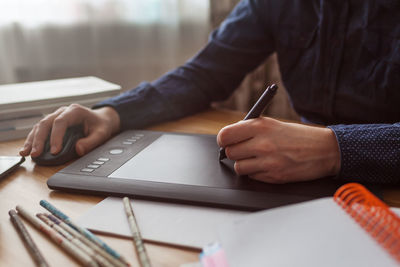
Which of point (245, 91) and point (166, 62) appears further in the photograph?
point (245, 91)

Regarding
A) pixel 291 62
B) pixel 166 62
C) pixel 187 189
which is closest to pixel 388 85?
pixel 291 62

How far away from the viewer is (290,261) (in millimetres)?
312

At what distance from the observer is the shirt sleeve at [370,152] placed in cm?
50

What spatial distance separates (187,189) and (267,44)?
65cm

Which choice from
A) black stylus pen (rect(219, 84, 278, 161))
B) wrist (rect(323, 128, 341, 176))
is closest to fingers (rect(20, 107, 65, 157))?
black stylus pen (rect(219, 84, 278, 161))

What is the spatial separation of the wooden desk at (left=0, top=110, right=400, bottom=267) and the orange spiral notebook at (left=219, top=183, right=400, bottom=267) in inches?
2.4

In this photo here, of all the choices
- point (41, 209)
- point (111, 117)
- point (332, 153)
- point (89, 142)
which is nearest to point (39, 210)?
point (41, 209)

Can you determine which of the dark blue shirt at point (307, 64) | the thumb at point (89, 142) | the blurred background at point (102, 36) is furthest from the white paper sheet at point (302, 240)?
the blurred background at point (102, 36)

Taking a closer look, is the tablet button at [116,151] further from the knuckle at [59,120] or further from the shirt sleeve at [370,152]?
the shirt sleeve at [370,152]

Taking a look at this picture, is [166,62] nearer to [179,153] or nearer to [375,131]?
[179,153]

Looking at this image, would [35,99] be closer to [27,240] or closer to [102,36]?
[27,240]

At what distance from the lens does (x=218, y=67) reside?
0.95 m

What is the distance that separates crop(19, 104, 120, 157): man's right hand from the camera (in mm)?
633

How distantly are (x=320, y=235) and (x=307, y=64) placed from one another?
633mm
